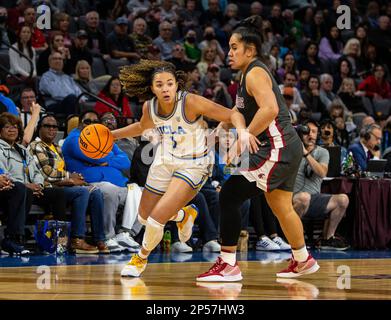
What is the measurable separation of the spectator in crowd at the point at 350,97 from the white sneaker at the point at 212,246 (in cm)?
556

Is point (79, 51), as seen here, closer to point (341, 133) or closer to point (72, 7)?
point (72, 7)

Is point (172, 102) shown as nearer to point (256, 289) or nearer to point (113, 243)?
point (256, 289)

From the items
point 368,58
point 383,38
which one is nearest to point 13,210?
point 368,58

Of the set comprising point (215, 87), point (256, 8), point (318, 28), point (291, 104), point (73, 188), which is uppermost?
point (256, 8)

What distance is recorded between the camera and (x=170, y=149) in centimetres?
657

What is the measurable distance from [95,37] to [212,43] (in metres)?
2.08

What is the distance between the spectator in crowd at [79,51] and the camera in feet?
41.2

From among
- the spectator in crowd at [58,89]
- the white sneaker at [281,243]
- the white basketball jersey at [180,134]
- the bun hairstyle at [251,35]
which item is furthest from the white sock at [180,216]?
the spectator in crowd at [58,89]

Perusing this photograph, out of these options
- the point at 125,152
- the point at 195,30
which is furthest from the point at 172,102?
the point at 195,30

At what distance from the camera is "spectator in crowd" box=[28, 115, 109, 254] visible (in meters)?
9.43

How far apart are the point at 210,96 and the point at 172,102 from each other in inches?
254
